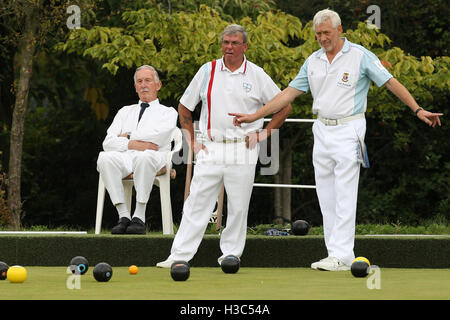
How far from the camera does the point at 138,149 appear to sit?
758 cm

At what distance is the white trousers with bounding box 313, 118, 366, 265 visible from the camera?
5938mm

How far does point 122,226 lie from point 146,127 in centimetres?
98

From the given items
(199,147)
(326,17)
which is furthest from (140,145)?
→ (326,17)

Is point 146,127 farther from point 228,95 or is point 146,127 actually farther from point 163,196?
point 228,95

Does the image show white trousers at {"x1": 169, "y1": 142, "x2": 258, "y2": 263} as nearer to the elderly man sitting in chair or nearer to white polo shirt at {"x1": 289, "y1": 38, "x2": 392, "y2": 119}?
white polo shirt at {"x1": 289, "y1": 38, "x2": 392, "y2": 119}

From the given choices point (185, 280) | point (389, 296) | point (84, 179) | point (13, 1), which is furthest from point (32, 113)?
point (389, 296)

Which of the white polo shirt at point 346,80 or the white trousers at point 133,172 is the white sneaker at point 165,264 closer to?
the white trousers at point 133,172

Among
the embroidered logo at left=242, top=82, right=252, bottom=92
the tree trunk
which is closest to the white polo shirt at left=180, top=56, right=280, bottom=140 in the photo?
the embroidered logo at left=242, top=82, right=252, bottom=92

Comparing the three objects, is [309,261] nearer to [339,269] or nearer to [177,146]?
[339,269]

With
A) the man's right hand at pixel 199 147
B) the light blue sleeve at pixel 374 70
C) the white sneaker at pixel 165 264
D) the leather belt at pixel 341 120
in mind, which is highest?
the light blue sleeve at pixel 374 70

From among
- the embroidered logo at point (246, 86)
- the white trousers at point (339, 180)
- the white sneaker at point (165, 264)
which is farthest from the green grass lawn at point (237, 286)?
the embroidered logo at point (246, 86)

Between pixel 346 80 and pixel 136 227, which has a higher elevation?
pixel 346 80

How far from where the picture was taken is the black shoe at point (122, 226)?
7059 millimetres

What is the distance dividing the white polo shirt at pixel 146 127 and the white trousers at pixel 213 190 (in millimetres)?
1543
